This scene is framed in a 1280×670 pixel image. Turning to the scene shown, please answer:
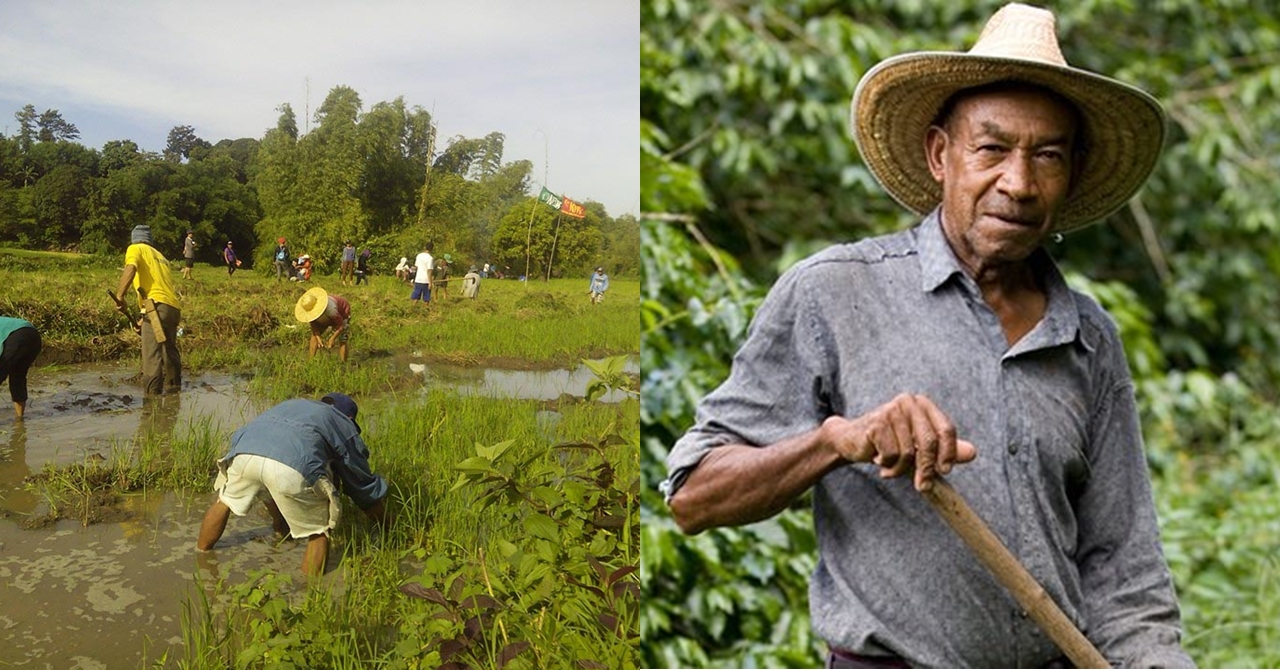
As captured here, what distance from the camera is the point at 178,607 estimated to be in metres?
1.98

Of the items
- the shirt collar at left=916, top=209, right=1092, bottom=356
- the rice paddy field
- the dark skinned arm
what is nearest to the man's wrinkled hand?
the dark skinned arm

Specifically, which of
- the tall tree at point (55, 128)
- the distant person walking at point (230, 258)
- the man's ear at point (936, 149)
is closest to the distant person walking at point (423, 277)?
the distant person walking at point (230, 258)

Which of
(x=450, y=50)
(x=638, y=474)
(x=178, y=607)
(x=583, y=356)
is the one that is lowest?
(x=178, y=607)

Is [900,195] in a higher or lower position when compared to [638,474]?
higher

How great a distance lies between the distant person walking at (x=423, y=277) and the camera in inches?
90.9

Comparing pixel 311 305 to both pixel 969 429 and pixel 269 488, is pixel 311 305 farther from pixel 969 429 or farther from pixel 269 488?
pixel 969 429

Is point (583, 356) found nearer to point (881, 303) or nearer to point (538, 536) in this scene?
point (538, 536)

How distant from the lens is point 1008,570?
134 cm

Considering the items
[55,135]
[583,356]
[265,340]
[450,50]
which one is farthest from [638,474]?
[55,135]

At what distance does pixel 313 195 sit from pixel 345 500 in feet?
1.92

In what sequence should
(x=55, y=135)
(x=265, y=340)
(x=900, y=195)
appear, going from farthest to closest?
(x=265, y=340) < (x=55, y=135) < (x=900, y=195)

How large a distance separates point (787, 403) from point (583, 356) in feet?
3.60

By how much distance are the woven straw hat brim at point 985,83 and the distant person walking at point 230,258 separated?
3.72 feet

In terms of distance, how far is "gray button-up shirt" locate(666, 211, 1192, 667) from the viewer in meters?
1.45
